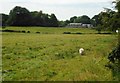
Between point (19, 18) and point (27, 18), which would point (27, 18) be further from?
point (19, 18)

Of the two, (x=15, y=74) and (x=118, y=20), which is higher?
(x=118, y=20)

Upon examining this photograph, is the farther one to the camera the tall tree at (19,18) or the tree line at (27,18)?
the tree line at (27,18)

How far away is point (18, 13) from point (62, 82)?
10437cm

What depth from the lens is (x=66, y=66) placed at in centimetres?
1478

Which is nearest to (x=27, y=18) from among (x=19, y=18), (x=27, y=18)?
(x=27, y=18)

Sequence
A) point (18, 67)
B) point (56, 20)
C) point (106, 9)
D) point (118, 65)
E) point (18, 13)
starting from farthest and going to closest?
point (56, 20) → point (18, 13) → point (106, 9) → point (18, 67) → point (118, 65)

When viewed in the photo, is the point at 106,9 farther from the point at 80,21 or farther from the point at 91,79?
the point at 80,21

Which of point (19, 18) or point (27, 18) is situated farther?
point (19, 18)

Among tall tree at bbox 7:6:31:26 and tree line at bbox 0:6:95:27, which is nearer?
tall tree at bbox 7:6:31:26

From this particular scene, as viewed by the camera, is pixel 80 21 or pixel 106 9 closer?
pixel 106 9

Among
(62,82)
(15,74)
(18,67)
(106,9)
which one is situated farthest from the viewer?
(106,9)

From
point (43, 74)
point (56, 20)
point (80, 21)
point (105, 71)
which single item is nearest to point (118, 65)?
point (105, 71)

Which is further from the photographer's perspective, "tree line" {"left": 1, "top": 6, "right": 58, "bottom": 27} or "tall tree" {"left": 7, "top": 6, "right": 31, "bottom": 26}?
"tree line" {"left": 1, "top": 6, "right": 58, "bottom": 27}

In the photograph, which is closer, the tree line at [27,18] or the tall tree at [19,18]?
the tall tree at [19,18]
